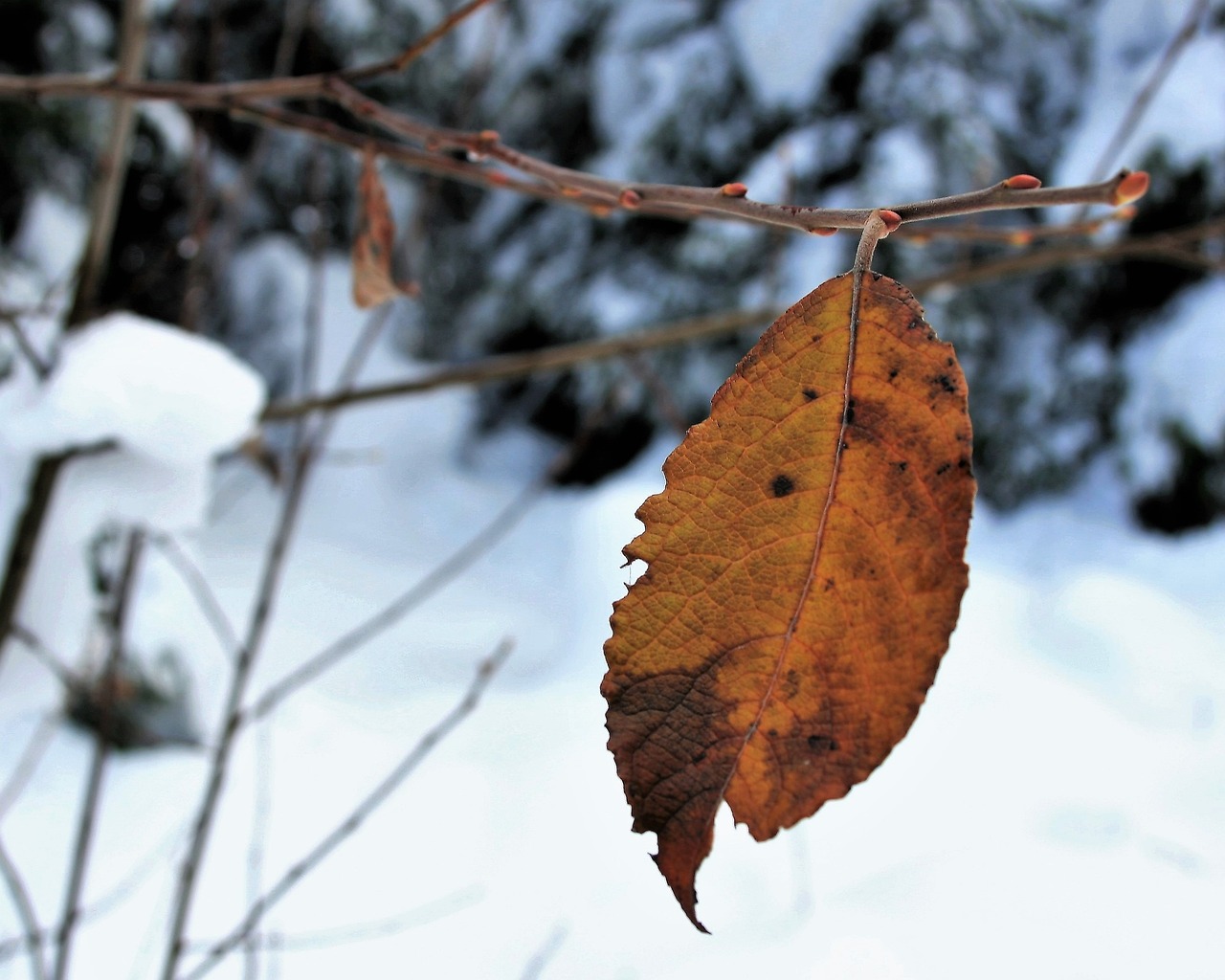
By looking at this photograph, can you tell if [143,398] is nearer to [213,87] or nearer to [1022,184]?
[213,87]

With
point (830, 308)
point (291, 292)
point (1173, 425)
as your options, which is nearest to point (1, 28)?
point (291, 292)

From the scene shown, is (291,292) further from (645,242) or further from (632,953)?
(632,953)

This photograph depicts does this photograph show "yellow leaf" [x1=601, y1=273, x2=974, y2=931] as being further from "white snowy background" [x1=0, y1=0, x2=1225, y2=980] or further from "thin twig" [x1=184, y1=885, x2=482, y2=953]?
"thin twig" [x1=184, y1=885, x2=482, y2=953]

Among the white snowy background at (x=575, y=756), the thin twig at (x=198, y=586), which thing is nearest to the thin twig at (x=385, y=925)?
the white snowy background at (x=575, y=756)

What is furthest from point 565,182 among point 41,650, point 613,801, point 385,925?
point 613,801

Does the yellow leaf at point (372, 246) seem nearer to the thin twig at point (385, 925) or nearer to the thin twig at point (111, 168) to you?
the thin twig at point (111, 168)

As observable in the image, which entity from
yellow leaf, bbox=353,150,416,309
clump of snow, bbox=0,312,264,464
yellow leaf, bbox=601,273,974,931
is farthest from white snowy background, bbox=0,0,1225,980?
yellow leaf, bbox=601,273,974,931
